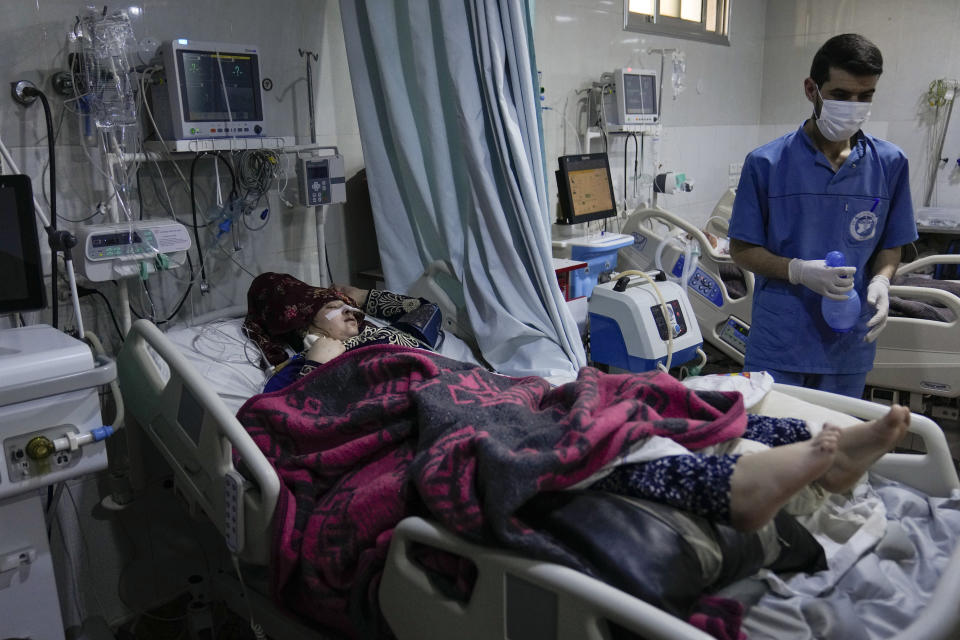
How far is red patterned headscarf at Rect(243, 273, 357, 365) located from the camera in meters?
2.35

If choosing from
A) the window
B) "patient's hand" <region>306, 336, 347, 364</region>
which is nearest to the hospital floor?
"patient's hand" <region>306, 336, 347, 364</region>

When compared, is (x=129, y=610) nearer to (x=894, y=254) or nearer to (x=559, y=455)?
(x=559, y=455)

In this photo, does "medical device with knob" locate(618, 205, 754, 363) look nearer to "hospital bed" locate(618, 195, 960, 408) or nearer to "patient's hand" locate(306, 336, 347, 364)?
"hospital bed" locate(618, 195, 960, 408)

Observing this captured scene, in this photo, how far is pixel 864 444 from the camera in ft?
3.97

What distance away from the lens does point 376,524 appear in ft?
4.55

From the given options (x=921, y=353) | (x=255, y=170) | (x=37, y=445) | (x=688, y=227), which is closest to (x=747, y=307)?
(x=688, y=227)

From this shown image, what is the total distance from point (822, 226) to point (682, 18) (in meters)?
2.97

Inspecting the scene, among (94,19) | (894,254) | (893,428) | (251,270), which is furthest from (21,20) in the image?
(894,254)

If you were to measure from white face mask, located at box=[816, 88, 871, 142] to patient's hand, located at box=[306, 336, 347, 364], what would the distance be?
1.55 m

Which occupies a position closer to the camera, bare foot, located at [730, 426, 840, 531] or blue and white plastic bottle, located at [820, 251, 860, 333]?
bare foot, located at [730, 426, 840, 531]

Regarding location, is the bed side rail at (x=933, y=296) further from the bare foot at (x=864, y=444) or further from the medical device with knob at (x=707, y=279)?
the bare foot at (x=864, y=444)

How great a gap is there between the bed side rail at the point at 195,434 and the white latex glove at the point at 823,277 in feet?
5.07

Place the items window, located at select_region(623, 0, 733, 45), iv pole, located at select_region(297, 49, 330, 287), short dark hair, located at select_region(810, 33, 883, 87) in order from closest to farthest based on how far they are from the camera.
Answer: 1. short dark hair, located at select_region(810, 33, 883, 87)
2. iv pole, located at select_region(297, 49, 330, 287)
3. window, located at select_region(623, 0, 733, 45)

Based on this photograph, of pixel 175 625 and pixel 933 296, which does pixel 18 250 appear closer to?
pixel 175 625
